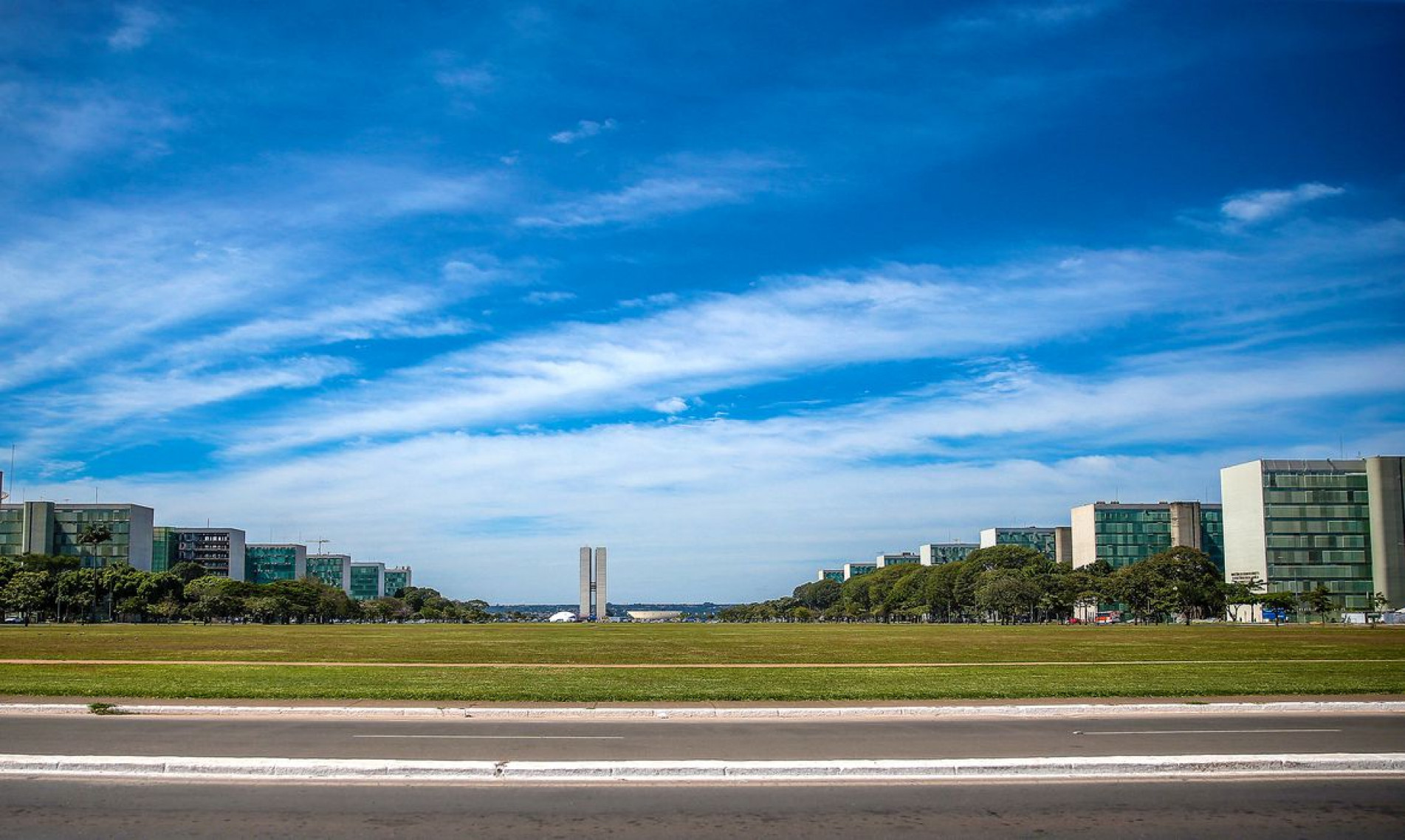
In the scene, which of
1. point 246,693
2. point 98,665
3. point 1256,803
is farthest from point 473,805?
point 98,665

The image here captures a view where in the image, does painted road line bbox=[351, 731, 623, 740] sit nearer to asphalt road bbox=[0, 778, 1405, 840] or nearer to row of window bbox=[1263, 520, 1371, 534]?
asphalt road bbox=[0, 778, 1405, 840]

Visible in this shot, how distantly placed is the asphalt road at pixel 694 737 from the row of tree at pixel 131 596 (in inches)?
4559

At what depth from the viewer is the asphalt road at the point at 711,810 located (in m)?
11.1

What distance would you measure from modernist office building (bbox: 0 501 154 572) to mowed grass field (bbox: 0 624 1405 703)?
158148 millimetres

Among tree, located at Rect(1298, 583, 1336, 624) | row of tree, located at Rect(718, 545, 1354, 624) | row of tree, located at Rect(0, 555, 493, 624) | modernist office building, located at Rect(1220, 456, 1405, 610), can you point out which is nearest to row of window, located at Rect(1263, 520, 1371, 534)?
modernist office building, located at Rect(1220, 456, 1405, 610)

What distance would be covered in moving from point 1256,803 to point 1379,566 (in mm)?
155414

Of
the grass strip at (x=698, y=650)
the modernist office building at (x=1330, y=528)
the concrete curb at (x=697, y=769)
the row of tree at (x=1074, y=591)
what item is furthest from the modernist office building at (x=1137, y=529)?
the concrete curb at (x=697, y=769)

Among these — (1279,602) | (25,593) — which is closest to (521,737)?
(25,593)

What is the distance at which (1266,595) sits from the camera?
12650 cm

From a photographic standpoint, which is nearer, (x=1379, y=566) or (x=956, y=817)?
(x=956, y=817)

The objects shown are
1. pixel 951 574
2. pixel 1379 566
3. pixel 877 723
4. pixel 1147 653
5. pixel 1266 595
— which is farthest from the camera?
pixel 951 574

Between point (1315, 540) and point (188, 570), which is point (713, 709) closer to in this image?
point (1315, 540)

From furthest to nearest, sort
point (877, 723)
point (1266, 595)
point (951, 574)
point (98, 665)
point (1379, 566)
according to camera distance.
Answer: point (951, 574) < point (1379, 566) < point (1266, 595) < point (98, 665) < point (877, 723)

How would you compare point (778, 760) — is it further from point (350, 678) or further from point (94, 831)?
point (350, 678)
